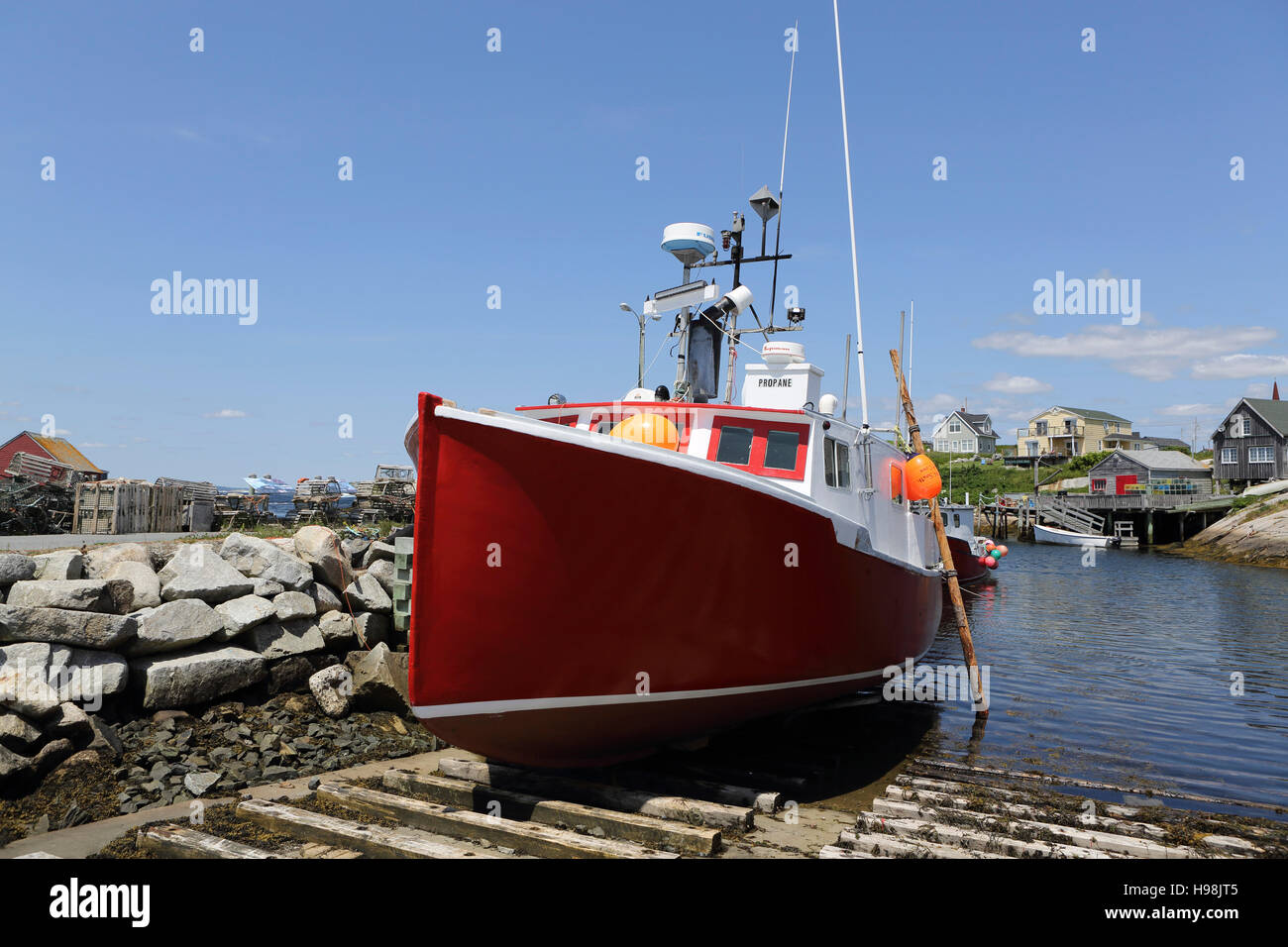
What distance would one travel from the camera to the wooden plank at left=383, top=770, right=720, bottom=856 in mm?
5492

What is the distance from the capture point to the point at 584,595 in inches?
235

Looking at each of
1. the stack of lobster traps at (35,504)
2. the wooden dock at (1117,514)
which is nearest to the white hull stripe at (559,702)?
the stack of lobster traps at (35,504)

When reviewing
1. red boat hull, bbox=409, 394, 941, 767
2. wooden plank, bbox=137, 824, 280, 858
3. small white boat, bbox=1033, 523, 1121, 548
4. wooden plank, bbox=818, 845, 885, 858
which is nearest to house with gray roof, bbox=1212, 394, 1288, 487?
small white boat, bbox=1033, 523, 1121, 548

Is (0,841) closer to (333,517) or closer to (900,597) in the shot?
(900,597)

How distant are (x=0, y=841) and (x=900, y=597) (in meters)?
9.61

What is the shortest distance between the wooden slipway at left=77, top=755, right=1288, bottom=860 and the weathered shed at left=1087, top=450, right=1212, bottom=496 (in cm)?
6686

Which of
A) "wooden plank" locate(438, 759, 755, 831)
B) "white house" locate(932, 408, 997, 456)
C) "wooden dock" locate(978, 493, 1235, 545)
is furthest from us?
"white house" locate(932, 408, 997, 456)

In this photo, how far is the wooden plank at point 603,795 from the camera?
5977 millimetres

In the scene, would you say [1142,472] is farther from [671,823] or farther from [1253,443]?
[671,823]

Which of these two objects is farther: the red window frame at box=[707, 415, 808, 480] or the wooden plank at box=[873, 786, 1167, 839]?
the red window frame at box=[707, 415, 808, 480]

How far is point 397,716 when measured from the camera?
895 centimetres

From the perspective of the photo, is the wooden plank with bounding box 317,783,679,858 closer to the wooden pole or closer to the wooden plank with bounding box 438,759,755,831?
the wooden plank with bounding box 438,759,755,831
